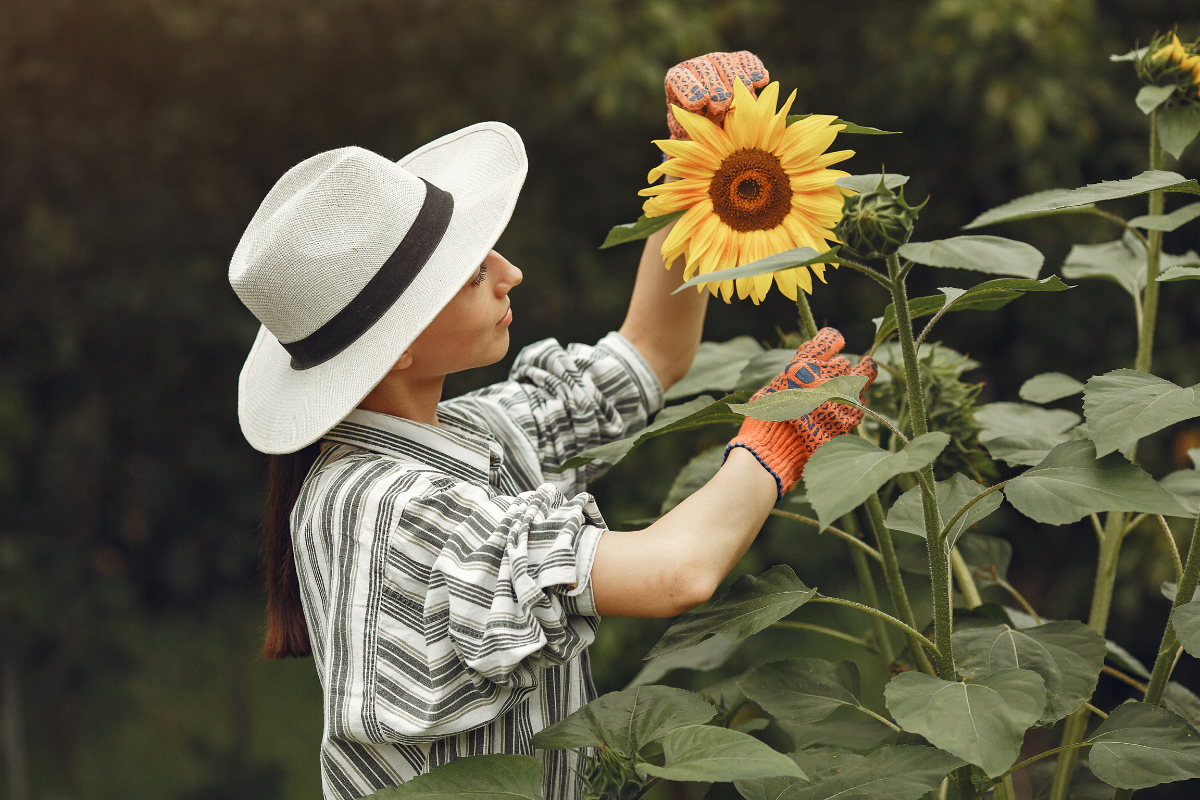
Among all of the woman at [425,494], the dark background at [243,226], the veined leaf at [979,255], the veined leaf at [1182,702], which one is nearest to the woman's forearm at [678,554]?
the woman at [425,494]

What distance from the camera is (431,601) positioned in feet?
2.52

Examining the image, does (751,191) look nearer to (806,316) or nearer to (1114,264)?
(806,316)

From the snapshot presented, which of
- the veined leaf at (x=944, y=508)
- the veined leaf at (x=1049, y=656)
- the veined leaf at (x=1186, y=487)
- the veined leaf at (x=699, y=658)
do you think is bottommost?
the veined leaf at (x=699, y=658)

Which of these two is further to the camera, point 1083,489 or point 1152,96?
point 1152,96

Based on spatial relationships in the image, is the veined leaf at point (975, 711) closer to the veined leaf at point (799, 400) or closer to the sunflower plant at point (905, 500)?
the sunflower plant at point (905, 500)

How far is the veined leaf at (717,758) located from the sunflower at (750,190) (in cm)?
29

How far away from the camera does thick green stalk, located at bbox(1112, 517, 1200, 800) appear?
0.74 metres

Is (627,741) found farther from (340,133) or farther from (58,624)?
(58,624)

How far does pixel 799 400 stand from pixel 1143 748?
334mm

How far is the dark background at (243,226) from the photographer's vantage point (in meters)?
2.13

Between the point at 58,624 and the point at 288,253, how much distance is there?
2400 millimetres

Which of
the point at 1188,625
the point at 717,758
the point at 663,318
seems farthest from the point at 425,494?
the point at 1188,625

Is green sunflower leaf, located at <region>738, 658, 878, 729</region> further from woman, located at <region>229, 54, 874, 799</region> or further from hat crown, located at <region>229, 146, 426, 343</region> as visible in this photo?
hat crown, located at <region>229, 146, 426, 343</region>

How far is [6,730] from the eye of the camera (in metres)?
2.71
